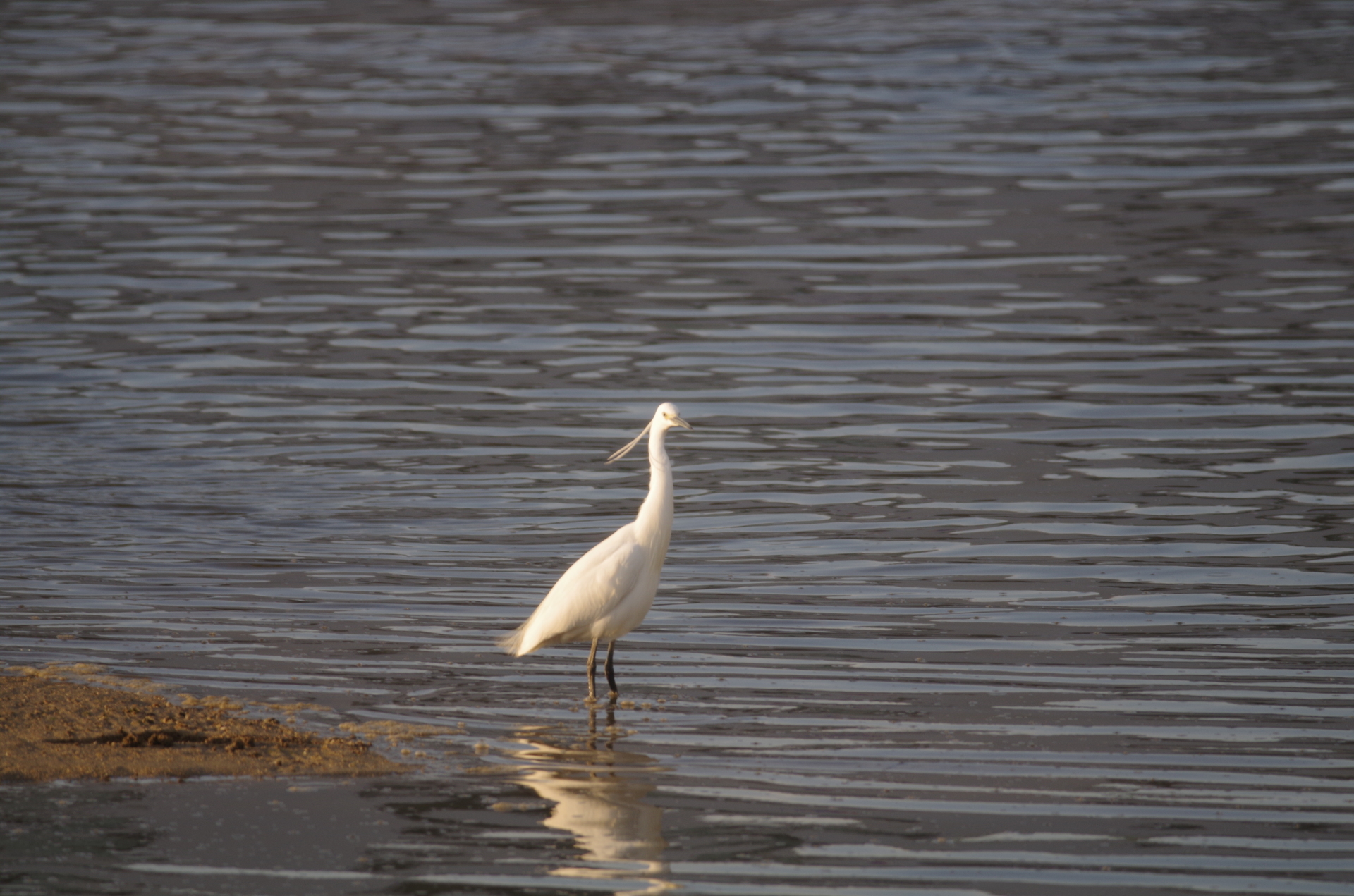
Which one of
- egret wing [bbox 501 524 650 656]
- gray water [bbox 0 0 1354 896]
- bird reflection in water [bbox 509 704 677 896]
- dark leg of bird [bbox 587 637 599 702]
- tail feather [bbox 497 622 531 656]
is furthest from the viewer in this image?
tail feather [bbox 497 622 531 656]

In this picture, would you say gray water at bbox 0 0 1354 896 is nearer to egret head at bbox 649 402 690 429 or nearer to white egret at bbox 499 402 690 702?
white egret at bbox 499 402 690 702

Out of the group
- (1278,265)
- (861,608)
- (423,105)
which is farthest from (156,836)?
(423,105)

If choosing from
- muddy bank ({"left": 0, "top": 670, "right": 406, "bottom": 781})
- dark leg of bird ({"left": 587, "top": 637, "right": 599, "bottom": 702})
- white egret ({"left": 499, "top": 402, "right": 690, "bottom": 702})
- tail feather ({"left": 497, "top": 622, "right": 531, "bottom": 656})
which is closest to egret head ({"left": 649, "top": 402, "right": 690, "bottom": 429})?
white egret ({"left": 499, "top": 402, "right": 690, "bottom": 702})

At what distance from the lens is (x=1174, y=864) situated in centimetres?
629

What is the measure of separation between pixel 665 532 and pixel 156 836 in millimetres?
3249

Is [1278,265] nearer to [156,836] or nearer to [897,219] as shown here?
[897,219]

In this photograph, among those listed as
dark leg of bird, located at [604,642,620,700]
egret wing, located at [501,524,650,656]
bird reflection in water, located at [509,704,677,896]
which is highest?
egret wing, located at [501,524,650,656]

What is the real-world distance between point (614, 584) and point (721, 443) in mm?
6076

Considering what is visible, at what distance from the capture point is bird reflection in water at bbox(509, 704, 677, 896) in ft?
20.7

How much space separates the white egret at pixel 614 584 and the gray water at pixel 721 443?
1.04ft

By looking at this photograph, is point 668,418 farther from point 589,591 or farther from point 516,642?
point 516,642

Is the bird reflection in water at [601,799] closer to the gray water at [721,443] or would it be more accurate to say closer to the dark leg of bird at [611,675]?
the gray water at [721,443]

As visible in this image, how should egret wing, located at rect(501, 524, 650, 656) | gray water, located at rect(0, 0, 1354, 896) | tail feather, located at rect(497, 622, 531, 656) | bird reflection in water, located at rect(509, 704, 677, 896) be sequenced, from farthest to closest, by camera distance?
tail feather, located at rect(497, 622, 531, 656) < egret wing, located at rect(501, 524, 650, 656) < gray water, located at rect(0, 0, 1354, 896) < bird reflection in water, located at rect(509, 704, 677, 896)

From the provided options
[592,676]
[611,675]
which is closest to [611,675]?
[611,675]
